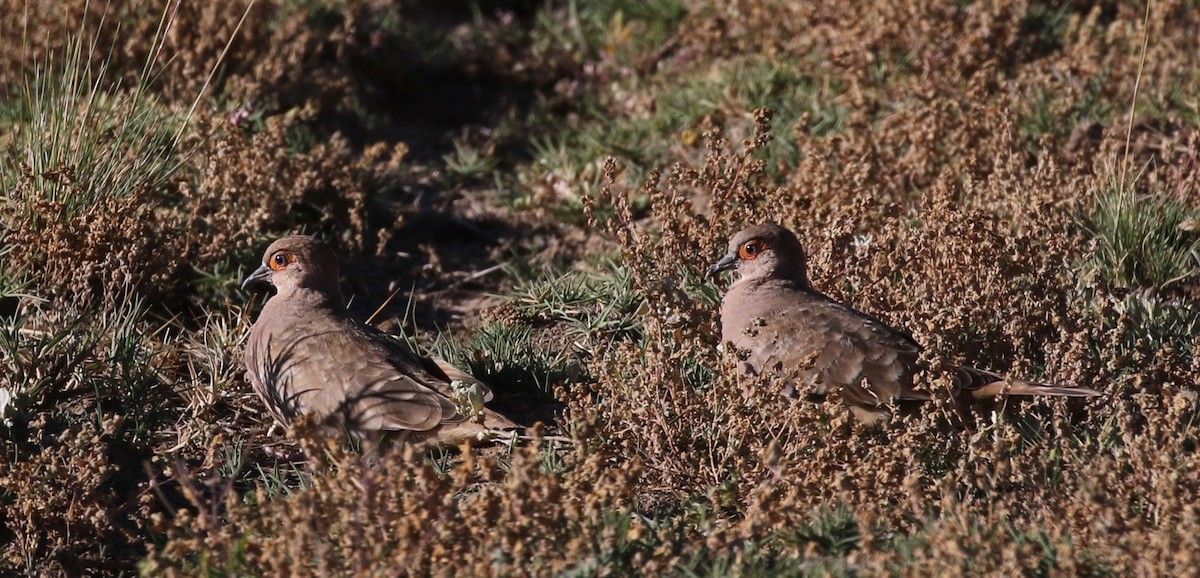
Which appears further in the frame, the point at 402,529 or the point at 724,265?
the point at 724,265

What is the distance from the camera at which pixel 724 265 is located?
6215 mm

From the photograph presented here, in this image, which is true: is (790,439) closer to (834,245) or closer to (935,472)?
(935,472)

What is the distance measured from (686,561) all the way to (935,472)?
1.17m

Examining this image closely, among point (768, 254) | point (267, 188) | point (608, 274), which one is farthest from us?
point (267, 188)

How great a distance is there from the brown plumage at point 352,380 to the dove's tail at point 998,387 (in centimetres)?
175

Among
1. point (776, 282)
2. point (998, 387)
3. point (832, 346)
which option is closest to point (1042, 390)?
point (998, 387)

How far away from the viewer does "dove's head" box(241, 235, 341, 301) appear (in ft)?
20.2

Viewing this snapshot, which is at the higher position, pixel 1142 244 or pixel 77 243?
pixel 1142 244

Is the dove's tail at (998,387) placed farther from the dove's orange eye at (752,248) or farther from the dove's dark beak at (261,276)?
the dove's dark beak at (261,276)

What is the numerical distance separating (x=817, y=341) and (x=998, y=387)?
0.72 metres

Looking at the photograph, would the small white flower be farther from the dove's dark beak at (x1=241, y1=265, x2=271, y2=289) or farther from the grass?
the dove's dark beak at (x1=241, y1=265, x2=271, y2=289)

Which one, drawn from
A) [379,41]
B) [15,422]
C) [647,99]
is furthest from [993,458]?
[379,41]

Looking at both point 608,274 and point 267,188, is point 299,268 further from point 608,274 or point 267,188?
point 608,274

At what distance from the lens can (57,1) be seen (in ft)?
27.1
